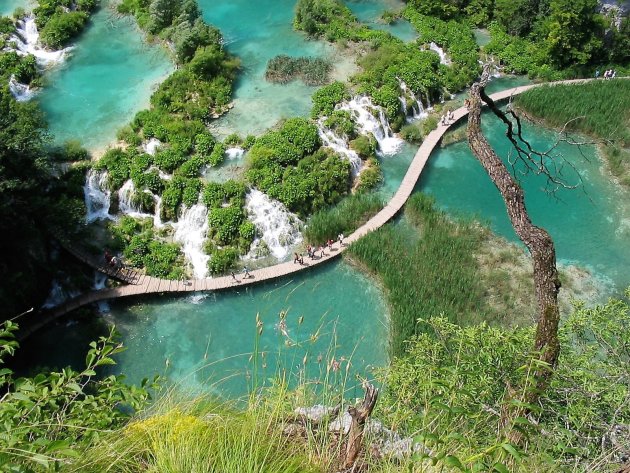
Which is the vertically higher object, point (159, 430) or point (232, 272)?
point (159, 430)

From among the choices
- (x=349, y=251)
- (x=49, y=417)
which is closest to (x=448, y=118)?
(x=349, y=251)

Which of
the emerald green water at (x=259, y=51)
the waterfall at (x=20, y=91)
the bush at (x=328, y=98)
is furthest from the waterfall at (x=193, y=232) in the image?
the waterfall at (x=20, y=91)

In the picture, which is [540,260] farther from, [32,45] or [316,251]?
[32,45]

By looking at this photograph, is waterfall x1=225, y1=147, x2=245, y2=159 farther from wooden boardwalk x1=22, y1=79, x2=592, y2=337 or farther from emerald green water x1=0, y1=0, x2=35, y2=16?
emerald green water x1=0, y1=0, x2=35, y2=16

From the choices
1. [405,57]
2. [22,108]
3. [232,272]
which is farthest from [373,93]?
[22,108]

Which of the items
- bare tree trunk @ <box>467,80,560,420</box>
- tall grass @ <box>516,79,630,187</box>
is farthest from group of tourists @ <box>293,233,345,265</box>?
bare tree trunk @ <box>467,80,560,420</box>

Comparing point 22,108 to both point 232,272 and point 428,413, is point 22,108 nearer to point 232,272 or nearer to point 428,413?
point 232,272

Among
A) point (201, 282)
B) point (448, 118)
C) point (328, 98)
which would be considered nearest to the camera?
point (201, 282)
